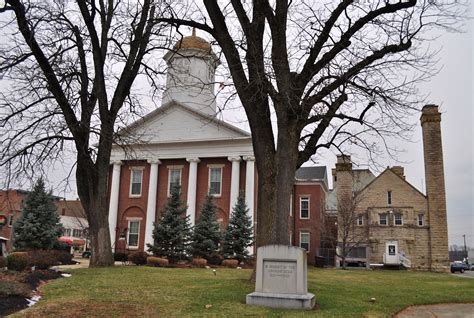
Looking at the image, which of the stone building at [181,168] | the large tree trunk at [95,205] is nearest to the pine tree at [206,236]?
the stone building at [181,168]

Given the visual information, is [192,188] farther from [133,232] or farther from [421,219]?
[421,219]

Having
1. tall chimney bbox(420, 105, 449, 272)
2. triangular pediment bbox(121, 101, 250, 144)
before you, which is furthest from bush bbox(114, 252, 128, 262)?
tall chimney bbox(420, 105, 449, 272)

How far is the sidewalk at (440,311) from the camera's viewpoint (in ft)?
32.3

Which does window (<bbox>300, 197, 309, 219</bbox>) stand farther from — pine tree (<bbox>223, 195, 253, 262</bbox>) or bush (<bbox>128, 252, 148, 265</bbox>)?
bush (<bbox>128, 252, 148, 265</bbox>)

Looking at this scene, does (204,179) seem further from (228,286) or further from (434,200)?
(228,286)

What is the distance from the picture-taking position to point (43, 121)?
17.0 metres

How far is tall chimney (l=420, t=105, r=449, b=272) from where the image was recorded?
39188 millimetres

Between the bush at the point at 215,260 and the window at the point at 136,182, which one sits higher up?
the window at the point at 136,182

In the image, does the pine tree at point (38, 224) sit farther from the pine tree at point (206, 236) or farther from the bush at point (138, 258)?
the pine tree at point (206, 236)

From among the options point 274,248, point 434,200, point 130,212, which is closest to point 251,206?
point 130,212

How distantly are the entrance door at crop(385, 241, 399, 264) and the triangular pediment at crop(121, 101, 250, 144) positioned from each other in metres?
17.5

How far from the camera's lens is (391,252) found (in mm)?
41719

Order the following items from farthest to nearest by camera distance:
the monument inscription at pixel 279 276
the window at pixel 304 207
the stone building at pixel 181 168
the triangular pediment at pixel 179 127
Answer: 1. the window at pixel 304 207
2. the triangular pediment at pixel 179 127
3. the stone building at pixel 181 168
4. the monument inscription at pixel 279 276

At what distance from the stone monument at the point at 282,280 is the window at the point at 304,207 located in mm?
33826
